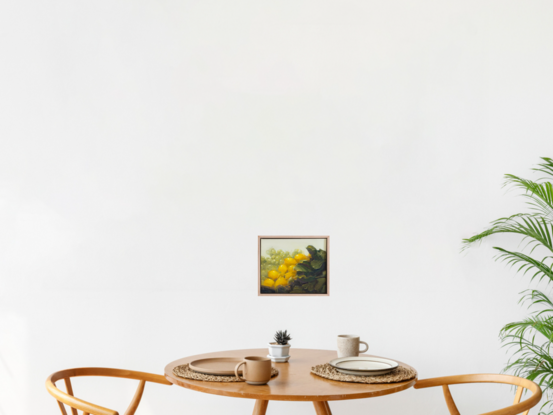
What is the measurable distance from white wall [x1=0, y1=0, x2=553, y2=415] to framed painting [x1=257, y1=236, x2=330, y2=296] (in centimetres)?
6

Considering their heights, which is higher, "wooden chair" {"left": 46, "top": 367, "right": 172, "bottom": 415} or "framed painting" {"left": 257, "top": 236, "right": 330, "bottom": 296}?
"framed painting" {"left": 257, "top": 236, "right": 330, "bottom": 296}

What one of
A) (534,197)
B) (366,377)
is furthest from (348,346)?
(534,197)

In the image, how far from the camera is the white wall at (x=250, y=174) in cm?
293

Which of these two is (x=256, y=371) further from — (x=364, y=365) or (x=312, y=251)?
(x=312, y=251)

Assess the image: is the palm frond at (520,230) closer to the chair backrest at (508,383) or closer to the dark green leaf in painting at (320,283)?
the dark green leaf in painting at (320,283)

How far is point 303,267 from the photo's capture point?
2947 millimetres

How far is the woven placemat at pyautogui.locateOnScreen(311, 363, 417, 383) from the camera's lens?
173 centimetres

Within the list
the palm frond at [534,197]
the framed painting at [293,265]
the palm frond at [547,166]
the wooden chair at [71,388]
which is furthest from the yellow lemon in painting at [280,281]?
the palm frond at [547,166]

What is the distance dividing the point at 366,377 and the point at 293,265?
1227 millimetres

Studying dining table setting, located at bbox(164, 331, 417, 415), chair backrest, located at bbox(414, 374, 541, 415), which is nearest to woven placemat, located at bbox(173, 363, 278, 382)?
dining table setting, located at bbox(164, 331, 417, 415)

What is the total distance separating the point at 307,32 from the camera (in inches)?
119

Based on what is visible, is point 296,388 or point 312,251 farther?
point 312,251

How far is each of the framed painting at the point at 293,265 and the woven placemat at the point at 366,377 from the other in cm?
103

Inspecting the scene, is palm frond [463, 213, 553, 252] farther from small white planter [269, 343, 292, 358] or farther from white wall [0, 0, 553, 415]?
small white planter [269, 343, 292, 358]
